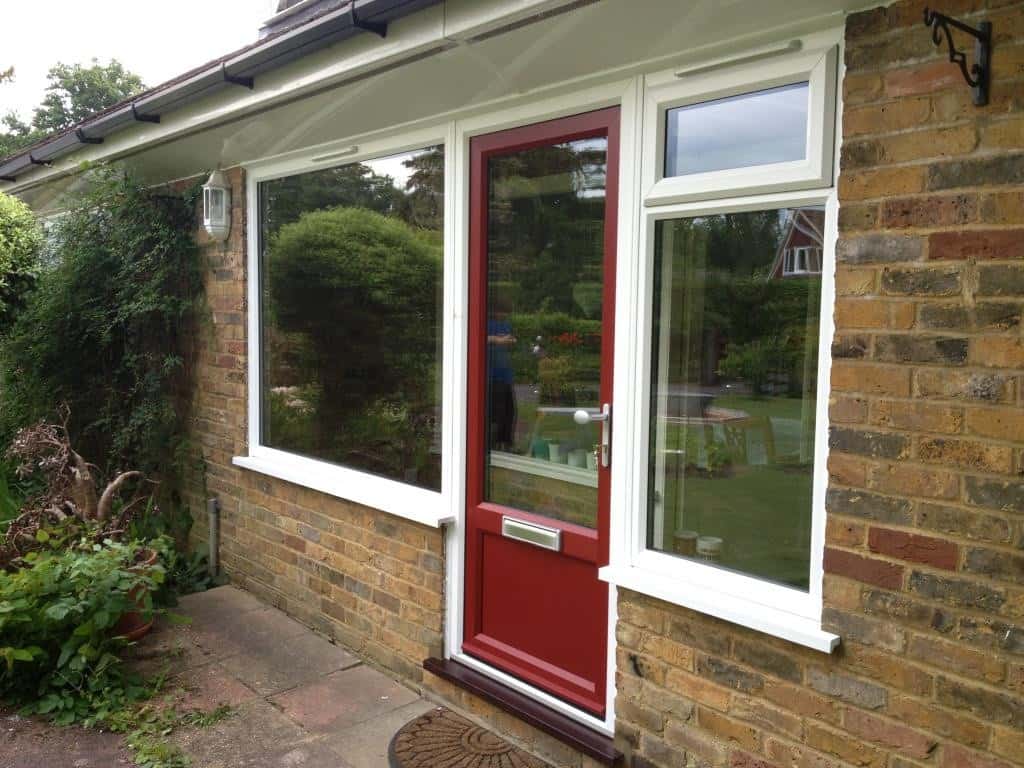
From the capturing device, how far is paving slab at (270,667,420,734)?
3.53 meters

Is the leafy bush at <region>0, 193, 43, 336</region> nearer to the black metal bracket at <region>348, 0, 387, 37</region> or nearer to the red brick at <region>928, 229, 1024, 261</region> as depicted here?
the black metal bracket at <region>348, 0, 387, 37</region>

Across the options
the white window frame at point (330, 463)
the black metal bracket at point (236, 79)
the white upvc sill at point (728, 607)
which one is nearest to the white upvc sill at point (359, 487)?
the white window frame at point (330, 463)

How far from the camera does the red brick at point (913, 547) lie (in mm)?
2109

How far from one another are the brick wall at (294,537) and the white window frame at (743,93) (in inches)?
74.9

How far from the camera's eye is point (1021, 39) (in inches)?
76.8

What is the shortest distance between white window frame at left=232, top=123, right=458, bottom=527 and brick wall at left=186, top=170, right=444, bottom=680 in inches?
2.9

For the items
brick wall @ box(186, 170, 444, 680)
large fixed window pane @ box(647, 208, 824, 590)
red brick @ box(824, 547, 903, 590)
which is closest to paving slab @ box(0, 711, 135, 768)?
brick wall @ box(186, 170, 444, 680)

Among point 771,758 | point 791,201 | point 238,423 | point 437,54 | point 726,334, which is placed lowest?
point 771,758

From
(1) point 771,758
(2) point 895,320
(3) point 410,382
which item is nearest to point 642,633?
(1) point 771,758

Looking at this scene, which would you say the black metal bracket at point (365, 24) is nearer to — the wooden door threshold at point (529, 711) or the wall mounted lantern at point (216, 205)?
the wall mounted lantern at point (216, 205)

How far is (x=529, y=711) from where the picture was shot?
128 inches

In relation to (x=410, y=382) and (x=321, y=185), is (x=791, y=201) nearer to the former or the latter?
(x=410, y=382)

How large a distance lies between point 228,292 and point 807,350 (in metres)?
3.80

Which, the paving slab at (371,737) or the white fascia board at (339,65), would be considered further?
the paving slab at (371,737)
